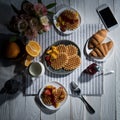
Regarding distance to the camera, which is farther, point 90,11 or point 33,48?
point 90,11

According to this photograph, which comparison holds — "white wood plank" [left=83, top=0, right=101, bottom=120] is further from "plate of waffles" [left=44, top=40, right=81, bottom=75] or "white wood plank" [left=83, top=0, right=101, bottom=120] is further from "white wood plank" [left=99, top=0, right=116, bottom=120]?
"plate of waffles" [left=44, top=40, right=81, bottom=75]

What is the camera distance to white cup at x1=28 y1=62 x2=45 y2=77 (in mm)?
1243

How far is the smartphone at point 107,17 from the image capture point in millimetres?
1326

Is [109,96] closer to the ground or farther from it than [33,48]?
closer to the ground

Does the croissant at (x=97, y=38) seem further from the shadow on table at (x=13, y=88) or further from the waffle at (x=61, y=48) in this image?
the shadow on table at (x=13, y=88)

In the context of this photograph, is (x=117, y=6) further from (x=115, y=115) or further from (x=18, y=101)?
(x=18, y=101)

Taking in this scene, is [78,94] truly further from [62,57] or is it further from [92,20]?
[92,20]

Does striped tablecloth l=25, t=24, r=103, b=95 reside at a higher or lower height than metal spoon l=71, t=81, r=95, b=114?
higher

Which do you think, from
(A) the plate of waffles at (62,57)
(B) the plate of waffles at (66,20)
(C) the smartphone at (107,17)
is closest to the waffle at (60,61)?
(A) the plate of waffles at (62,57)

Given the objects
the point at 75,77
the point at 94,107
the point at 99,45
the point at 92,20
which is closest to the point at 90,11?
the point at 92,20

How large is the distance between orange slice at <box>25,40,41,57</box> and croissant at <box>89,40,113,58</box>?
22cm

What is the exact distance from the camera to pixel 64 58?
50.4 inches

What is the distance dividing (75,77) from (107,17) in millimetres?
293

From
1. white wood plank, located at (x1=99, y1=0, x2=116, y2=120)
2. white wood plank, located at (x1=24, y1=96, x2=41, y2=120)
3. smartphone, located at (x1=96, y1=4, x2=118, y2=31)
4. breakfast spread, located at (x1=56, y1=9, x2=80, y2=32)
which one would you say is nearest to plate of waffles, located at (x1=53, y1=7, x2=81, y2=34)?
breakfast spread, located at (x1=56, y1=9, x2=80, y2=32)
